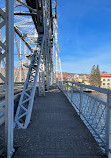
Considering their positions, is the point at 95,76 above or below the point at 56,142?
above

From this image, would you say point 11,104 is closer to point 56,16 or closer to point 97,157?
point 97,157

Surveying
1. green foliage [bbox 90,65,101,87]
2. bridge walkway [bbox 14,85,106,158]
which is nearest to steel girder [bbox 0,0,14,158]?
bridge walkway [bbox 14,85,106,158]

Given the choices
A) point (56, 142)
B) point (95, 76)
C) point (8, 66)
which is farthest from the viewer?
point (95, 76)

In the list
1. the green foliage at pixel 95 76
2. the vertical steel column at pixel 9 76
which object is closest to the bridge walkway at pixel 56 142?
the vertical steel column at pixel 9 76

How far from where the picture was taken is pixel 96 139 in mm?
2547

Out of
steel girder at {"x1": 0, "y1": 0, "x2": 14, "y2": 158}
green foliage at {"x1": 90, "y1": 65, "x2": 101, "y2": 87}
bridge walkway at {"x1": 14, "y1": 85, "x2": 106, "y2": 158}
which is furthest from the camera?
green foliage at {"x1": 90, "y1": 65, "x2": 101, "y2": 87}

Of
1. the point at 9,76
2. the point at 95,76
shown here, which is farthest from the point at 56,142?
the point at 95,76

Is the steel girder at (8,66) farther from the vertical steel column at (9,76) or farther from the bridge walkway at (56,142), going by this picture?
the bridge walkway at (56,142)

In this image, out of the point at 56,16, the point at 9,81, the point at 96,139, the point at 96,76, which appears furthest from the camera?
the point at 96,76

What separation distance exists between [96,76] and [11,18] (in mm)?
58431

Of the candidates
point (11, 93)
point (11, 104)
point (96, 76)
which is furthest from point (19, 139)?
point (96, 76)

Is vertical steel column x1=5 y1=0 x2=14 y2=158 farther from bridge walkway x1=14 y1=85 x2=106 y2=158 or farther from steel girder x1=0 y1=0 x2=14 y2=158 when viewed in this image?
bridge walkway x1=14 y1=85 x2=106 y2=158

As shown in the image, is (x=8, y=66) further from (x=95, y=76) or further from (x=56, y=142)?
(x=95, y=76)

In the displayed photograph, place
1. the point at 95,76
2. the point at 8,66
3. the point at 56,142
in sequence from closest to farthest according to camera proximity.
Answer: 1. the point at 8,66
2. the point at 56,142
3. the point at 95,76
